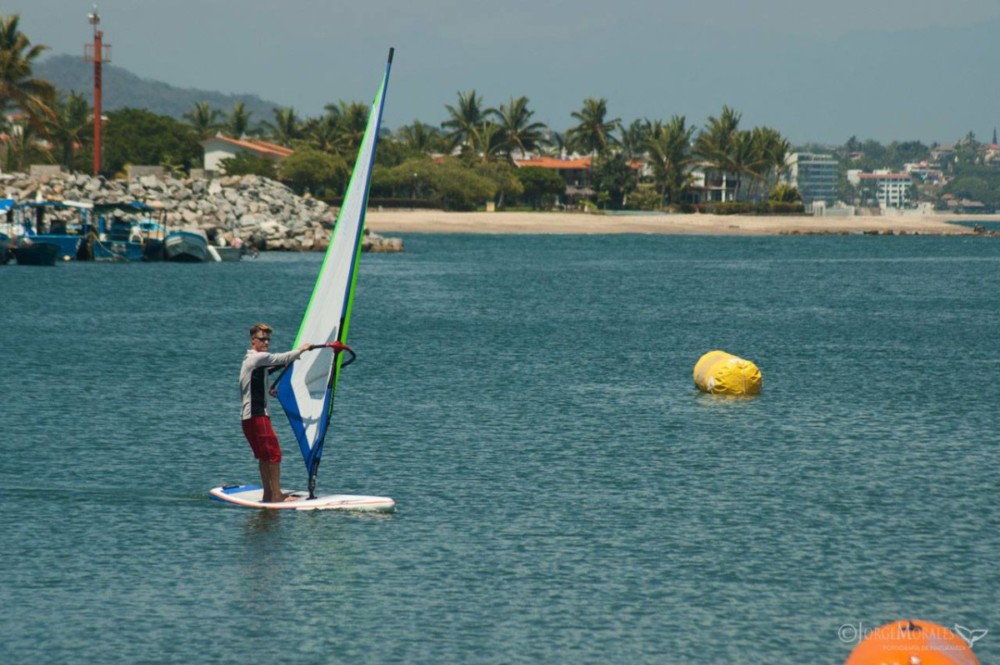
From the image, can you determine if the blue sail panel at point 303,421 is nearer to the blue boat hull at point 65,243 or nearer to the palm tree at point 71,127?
the blue boat hull at point 65,243

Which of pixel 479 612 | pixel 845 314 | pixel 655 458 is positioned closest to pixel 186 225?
pixel 845 314

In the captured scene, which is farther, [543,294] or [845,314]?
[543,294]

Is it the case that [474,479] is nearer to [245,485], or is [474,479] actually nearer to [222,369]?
[245,485]

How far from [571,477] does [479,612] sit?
8.13 metres

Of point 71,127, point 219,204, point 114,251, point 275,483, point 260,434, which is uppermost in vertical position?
point 71,127

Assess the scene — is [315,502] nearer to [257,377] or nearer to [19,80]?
[257,377]

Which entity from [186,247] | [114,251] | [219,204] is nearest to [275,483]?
[114,251]

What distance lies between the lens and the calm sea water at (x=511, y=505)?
1554cm

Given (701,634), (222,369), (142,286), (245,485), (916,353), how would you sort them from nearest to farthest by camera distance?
(701,634)
(245,485)
(222,369)
(916,353)
(142,286)

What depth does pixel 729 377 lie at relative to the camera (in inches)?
1371

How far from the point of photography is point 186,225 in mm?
113500

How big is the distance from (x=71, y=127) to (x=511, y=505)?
177913mm

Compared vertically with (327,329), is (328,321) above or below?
above
